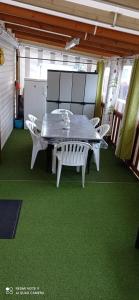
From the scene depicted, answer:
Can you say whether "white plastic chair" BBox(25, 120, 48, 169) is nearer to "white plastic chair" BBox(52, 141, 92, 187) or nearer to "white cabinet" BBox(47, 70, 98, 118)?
"white plastic chair" BBox(52, 141, 92, 187)

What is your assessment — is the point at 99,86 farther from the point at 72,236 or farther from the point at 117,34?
the point at 72,236

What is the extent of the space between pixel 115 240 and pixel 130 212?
0.68 m

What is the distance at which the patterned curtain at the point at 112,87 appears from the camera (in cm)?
589

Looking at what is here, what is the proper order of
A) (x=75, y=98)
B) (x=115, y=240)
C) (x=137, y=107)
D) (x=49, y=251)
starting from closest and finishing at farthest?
1. (x=49, y=251)
2. (x=115, y=240)
3. (x=137, y=107)
4. (x=75, y=98)

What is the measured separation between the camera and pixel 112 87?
6.08 metres

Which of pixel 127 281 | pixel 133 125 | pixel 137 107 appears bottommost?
pixel 127 281

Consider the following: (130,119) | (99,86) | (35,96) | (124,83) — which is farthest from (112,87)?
(35,96)

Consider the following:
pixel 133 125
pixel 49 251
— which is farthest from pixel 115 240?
pixel 133 125

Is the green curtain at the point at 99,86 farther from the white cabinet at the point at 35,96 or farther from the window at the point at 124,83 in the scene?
the white cabinet at the point at 35,96

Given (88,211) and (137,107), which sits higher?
(137,107)

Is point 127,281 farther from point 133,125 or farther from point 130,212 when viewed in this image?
point 133,125

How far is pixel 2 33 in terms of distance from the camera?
177 inches

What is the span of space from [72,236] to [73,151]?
54.1 inches

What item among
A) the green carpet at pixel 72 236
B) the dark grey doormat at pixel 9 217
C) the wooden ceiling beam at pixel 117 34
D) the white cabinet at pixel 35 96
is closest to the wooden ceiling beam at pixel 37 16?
the wooden ceiling beam at pixel 117 34
